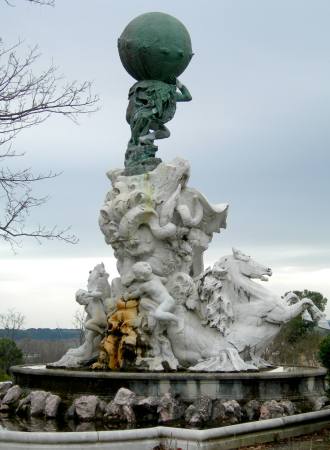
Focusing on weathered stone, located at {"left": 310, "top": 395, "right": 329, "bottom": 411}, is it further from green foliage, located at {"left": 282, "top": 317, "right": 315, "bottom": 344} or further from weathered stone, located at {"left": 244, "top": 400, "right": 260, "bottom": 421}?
green foliage, located at {"left": 282, "top": 317, "right": 315, "bottom": 344}

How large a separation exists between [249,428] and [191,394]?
5.11 ft

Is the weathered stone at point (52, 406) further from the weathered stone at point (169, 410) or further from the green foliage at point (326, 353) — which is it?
the green foliage at point (326, 353)

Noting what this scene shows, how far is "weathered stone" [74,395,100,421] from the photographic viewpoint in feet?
34.2

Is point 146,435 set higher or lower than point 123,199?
lower

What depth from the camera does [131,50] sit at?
48.0 feet

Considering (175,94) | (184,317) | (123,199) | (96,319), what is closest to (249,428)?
(184,317)

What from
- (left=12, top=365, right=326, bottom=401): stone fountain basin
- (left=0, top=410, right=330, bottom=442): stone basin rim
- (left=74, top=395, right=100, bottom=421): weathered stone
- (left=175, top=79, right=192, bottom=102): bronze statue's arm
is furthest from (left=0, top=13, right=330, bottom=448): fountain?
(left=0, top=410, right=330, bottom=442): stone basin rim

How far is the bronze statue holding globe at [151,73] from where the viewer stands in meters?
14.5

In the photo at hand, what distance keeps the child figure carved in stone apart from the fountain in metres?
0.02

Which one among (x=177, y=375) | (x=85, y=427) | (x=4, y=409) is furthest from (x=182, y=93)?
(x=85, y=427)

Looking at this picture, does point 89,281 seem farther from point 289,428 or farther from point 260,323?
point 289,428

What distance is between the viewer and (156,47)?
47.4ft

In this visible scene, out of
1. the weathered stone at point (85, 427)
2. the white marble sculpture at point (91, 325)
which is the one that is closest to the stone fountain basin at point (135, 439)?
the weathered stone at point (85, 427)

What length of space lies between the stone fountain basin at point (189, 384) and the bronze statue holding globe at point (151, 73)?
4.44 meters
